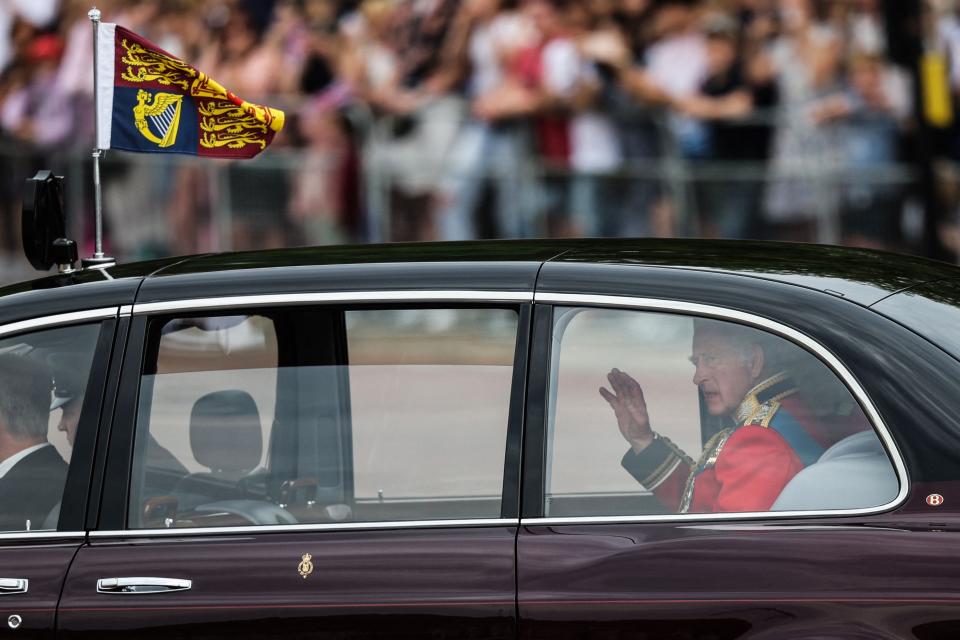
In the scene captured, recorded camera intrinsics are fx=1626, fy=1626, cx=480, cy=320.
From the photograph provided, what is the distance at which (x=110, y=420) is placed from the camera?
12.9 feet

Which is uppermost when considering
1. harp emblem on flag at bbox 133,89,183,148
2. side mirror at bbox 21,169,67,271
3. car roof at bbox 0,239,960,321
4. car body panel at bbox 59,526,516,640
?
harp emblem on flag at bbox 133,89,183,148

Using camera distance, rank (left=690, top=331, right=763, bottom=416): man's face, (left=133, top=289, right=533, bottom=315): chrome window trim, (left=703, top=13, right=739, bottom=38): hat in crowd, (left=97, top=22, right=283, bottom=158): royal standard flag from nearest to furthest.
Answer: (left=690, top=331, right=763, bottom=416): man's face
(left=133, top=289, right=533, bottom=315): chrome window trim
(left=97, top=22, right=283, bottom=158): royal standard flag
(left=703, top=13, right=739, bottom=38): hat in crowd

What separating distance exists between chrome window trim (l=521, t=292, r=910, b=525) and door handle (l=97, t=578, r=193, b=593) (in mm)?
812

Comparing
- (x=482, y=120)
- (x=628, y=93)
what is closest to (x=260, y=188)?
(x=482, y=120)

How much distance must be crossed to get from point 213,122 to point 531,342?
5.06 feet

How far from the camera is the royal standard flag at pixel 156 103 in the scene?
4.74 metres

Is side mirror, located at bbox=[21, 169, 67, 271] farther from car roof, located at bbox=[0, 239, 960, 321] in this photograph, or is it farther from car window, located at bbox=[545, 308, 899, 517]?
car window, located at bbox=[545, 308, 899, 517]

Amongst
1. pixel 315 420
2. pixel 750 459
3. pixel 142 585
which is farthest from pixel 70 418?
pixel 750 459

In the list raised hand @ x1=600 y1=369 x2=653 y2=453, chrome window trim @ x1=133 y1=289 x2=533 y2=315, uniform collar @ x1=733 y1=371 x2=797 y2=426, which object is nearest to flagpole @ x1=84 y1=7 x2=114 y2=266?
chrome window trim @ x1=133 y1=289 x2=533 y2=315

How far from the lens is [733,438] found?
3.75m

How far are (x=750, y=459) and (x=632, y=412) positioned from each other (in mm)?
305

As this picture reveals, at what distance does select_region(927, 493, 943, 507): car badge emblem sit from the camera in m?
3.44

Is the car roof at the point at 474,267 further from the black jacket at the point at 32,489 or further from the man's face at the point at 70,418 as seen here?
the black jacket at the point at 32,489

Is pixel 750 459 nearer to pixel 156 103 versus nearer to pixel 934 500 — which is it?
pixel 934 500
